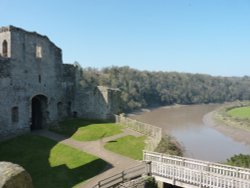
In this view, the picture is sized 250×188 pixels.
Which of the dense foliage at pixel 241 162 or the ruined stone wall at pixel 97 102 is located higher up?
the ruined stone wall at pixel 97 102

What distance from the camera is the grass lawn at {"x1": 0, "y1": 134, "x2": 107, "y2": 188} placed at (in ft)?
65.8

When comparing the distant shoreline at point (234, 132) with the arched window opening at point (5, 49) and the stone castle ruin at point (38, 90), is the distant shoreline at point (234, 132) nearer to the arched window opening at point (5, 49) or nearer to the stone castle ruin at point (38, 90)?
the stone castle ruin at point (38, 90)

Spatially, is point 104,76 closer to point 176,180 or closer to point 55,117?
point 55,117

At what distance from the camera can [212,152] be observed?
3766cm

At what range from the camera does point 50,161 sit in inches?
922

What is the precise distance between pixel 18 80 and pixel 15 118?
3457 mm

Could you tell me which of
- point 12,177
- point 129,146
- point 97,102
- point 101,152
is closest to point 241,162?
point 129,146

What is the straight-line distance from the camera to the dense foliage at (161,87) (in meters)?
84.9

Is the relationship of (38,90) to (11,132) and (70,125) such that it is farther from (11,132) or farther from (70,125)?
(11,132)

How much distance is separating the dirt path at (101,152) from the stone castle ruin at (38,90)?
294 centimetres

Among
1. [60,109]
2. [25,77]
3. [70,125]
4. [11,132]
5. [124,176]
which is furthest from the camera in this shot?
[60,109]

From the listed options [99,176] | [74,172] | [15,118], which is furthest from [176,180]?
[15,118]

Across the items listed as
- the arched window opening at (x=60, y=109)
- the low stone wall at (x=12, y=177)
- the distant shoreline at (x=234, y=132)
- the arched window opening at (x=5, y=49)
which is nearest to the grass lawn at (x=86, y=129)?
the arched window opening at (x=60, y=109)

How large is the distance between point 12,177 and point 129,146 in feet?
49.6
